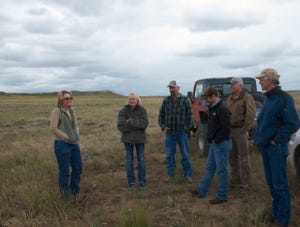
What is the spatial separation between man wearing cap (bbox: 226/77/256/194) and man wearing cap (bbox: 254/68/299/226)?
1387mm

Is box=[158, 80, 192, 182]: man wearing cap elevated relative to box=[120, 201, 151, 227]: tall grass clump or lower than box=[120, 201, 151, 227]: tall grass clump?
elevated

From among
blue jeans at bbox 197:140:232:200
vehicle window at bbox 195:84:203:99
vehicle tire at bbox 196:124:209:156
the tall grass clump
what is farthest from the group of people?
vehicle window at bbox 195:84:203:99

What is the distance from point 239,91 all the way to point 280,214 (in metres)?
2.09

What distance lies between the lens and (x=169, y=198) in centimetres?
547

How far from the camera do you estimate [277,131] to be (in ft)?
13.8

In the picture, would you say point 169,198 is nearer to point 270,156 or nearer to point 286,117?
point 270,156

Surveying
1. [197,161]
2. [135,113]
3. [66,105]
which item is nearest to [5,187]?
[66,105]

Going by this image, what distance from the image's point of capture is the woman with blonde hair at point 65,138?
5.52 m

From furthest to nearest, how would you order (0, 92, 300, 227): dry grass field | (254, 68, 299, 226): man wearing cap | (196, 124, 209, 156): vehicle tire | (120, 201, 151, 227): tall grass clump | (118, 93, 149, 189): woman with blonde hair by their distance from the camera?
1. (196, 124, 209, 156): vehicle tire
2. (118, 93, 149, 189): woman with blonde hair
3. (0, 92, 300, 227): dry grass field
4. (120, 201, 151, 227): tall grass clump
5. (254, 68, 299, 226): man wearing cap

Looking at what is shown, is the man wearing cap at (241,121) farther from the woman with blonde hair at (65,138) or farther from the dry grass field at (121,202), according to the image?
the woman with blonde hair at (65,138)

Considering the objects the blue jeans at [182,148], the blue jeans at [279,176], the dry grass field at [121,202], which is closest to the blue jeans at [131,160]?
the dry grass field at [121,202]

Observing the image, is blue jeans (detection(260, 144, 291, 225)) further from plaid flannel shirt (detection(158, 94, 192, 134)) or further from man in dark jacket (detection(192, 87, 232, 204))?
plaid flannel shirt (detection(158, 94, 192, 134))

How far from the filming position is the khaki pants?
5875 millimetres

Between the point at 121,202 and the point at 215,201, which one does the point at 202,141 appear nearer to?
the point at 215,201
